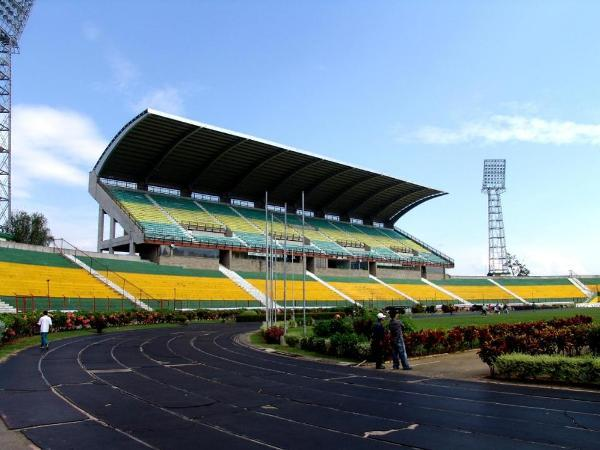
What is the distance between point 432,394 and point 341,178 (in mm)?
71563

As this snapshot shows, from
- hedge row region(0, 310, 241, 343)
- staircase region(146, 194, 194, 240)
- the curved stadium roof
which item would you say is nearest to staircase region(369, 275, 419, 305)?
the curved stadium roof

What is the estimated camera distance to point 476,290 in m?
86.6

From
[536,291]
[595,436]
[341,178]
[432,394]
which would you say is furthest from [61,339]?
[536,291]

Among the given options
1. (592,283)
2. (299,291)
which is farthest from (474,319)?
(592,283)

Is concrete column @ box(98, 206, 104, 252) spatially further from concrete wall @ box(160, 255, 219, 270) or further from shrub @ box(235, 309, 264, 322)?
shrub @ box(235, 309, 264, 322)

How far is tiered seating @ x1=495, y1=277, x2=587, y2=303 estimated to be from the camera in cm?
8756

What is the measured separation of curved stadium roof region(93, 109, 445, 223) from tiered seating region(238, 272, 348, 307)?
1598cm

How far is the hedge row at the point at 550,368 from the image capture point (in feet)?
42.8

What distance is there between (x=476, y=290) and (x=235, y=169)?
43728 millimetres

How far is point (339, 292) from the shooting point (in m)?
68.1

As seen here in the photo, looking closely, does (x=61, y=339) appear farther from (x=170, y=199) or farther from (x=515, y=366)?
(x=170, y=199)

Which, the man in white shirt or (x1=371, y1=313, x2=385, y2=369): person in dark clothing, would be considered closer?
(x1=371, y1=313, x2=385, y2=369): person in dark clothing

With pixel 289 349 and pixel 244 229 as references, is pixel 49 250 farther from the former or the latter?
pixel 289 349

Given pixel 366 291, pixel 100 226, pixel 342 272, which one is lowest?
pixel 366 291
